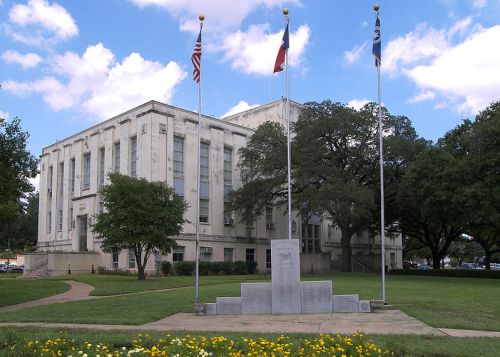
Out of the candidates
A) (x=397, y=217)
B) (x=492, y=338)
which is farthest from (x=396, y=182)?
(x=492, y=338)

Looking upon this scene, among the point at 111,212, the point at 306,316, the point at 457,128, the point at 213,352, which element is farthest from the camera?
the point at 457,128

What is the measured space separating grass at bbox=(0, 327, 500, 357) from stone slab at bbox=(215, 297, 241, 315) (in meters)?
4.93

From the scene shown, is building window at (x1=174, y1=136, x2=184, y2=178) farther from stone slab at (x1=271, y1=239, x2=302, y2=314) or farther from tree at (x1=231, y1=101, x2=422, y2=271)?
stone slab at (x1=271, y1=239, x2=302, y2=314)

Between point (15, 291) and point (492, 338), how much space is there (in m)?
22.5

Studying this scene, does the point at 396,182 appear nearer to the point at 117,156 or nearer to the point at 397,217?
the point at 397,217

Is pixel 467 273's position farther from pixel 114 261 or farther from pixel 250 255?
pixel 114 261

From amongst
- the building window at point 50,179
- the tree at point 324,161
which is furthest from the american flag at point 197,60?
the building window at point 50,179

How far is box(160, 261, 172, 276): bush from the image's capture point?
4466 cm

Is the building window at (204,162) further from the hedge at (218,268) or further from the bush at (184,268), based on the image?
the bush at (184,268)

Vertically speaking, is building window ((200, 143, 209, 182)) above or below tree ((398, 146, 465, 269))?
above

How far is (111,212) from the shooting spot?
34.9 metres

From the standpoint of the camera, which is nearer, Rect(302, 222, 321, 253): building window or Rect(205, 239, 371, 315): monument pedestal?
Rect(205, 239, 371, 315): monument pedestal

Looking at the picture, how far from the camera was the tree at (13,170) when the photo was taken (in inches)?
787

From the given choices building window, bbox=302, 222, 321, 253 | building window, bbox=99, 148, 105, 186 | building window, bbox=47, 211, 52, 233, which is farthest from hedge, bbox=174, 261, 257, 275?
building window, bbox=47, 211, 52, 233
